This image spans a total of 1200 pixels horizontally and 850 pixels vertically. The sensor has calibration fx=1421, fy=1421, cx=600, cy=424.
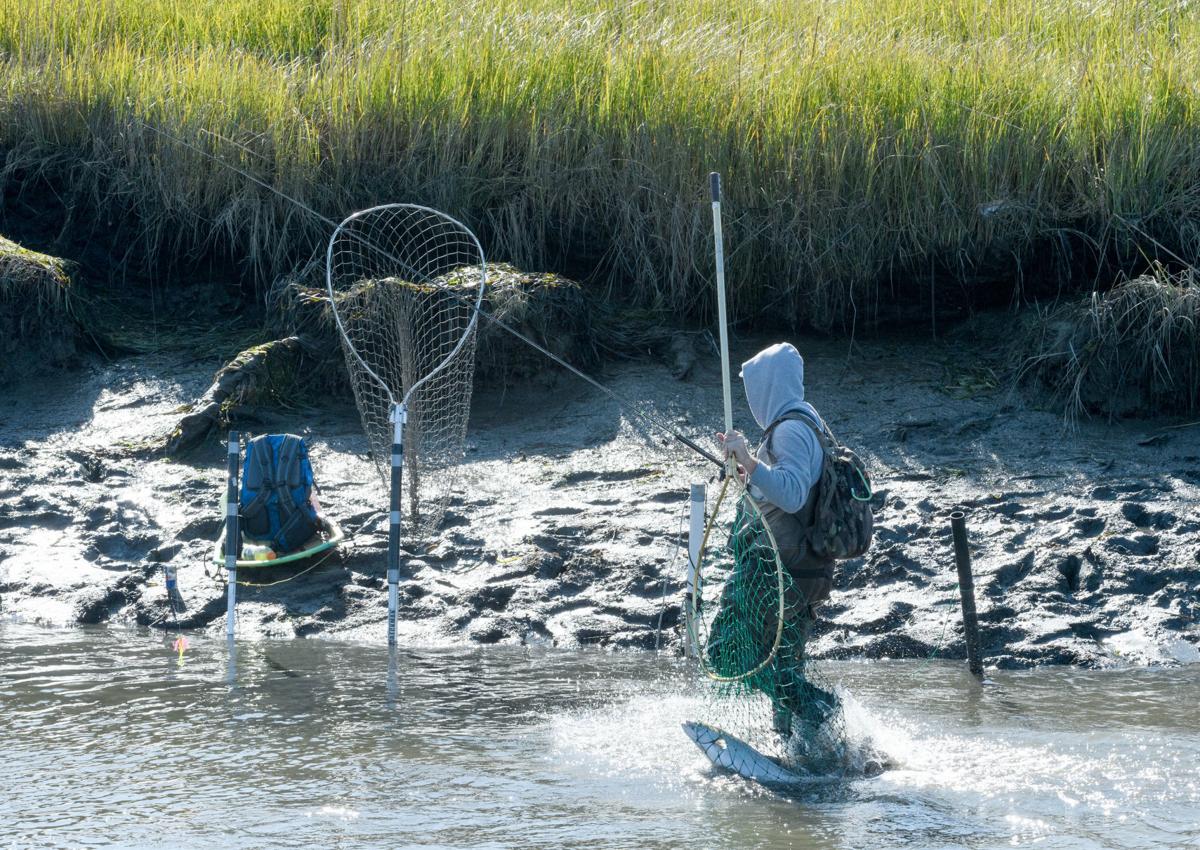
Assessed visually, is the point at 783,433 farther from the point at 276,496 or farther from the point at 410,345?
the point at 410,345

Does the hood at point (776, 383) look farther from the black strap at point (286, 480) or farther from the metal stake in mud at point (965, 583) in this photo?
the black strap at point (286, 480)

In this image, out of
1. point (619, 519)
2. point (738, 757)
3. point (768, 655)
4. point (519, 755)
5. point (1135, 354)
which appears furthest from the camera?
point (1135, 354)

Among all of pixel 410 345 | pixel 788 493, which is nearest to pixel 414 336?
pixel 410 345

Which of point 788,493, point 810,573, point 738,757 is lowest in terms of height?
point 738,757

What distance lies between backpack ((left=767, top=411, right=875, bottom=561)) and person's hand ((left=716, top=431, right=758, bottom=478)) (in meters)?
0.20

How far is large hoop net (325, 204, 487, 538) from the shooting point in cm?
842

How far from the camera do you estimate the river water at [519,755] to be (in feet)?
16.0

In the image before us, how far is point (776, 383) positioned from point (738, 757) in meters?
1.45

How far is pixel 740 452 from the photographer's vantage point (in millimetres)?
4965

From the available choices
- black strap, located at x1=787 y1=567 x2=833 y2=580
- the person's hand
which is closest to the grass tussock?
black strap, located at x1=787 y1=567 x2=833 y2=580

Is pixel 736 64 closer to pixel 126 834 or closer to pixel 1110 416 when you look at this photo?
pixel 1110 416

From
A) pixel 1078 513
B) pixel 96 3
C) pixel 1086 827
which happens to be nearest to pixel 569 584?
pixel 1078 513

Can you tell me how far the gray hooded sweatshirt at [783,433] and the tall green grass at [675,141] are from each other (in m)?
4.99

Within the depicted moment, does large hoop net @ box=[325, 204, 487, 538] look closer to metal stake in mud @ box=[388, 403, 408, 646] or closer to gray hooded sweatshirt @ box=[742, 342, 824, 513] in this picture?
metal stake in mud @ box=[388, 403, 408, 646]
